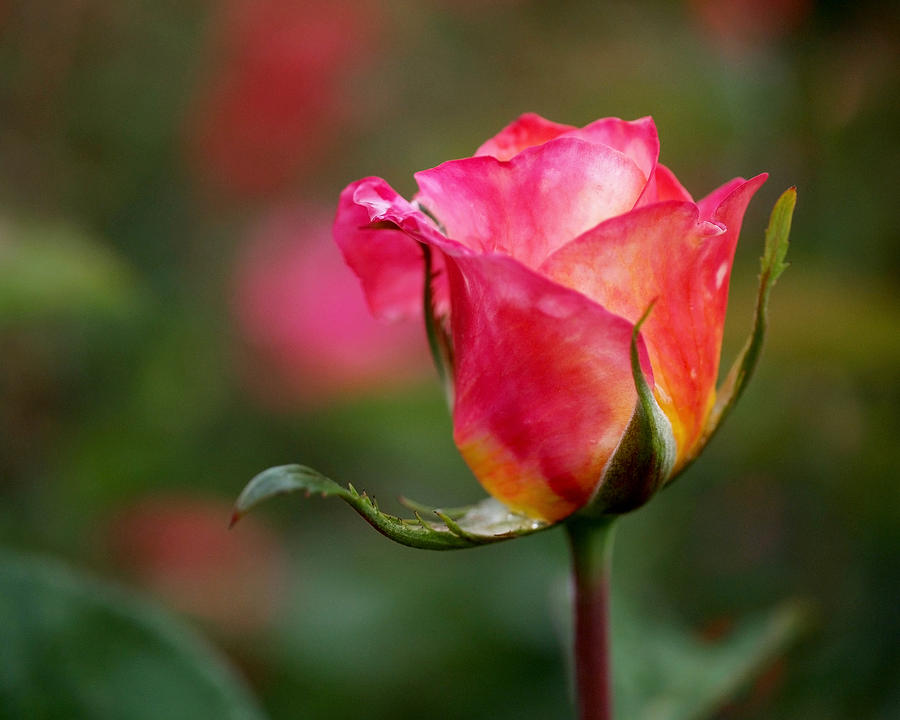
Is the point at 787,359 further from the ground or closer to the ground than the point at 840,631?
further from the ground

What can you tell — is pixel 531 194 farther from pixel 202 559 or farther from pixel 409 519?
pixel 202 559

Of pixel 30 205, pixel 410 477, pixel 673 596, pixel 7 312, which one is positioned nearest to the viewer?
pixel 7 312

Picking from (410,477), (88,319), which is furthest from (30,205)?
(410,477)

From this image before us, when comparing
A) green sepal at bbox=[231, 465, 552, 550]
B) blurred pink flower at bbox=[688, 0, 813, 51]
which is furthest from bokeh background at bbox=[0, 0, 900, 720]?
green sepal at bbox=[231, 465, 552, 550]

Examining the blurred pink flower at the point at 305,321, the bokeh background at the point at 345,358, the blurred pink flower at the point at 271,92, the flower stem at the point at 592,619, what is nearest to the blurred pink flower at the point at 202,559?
the bokeh background at the point at 345,358

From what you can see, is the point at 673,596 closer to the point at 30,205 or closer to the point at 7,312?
the point at 7,312

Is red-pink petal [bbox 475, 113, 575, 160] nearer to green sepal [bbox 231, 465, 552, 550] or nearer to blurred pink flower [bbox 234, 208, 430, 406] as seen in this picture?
green sepal [bbox 231, 465, 552, 550]

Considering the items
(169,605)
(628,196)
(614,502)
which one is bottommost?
(169,605)
